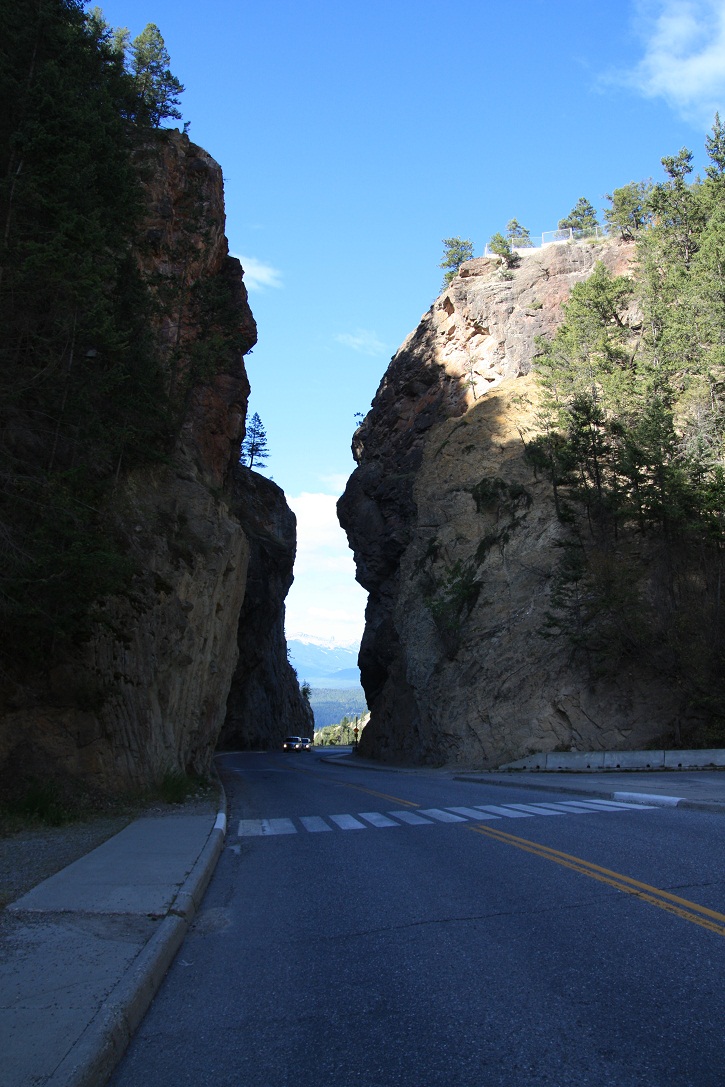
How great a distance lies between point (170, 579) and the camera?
19.7 meters

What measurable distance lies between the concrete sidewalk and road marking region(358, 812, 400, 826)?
4.01 metres

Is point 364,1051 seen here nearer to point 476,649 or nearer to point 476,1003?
point 476,1003

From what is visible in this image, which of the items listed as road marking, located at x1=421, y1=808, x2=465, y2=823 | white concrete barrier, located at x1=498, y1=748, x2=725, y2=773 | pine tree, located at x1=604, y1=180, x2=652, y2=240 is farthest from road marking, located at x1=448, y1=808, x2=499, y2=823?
pine tree, located at x1=604, y1=180, x2=652, y2=240

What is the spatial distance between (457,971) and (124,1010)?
210 centimetres

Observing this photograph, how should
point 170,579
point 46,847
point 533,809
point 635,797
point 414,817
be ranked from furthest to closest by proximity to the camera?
point 170,579
point 635,797
point 533,809
point 414,817
point 46,847

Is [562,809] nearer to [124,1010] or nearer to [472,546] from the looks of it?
[124,1010]

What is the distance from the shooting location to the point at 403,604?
4534 centimetres

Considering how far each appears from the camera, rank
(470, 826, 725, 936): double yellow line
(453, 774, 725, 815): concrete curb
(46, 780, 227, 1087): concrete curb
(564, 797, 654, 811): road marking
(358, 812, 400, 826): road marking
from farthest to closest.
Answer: (564, 797, 654, 811): road marking → (358, 812, 400, 826): road marking → (453, 774, 725, 815): concrete curb → (470, 826, 725, 936): double yellow line → (46, 780, 227, 1087): concrete curb

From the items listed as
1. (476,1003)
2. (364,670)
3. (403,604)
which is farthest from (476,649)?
(476,1003)

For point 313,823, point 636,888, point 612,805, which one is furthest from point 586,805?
point 636,888

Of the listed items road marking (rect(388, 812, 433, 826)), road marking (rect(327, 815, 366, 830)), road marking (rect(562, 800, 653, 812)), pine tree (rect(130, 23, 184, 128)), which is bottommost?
road marking (rect(327, 815, 366, 830))

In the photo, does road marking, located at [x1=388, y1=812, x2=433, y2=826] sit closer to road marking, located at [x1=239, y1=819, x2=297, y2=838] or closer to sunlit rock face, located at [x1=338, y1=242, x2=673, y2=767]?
road marking, located at [x1=239, y1=819, x2=297, y2=838]

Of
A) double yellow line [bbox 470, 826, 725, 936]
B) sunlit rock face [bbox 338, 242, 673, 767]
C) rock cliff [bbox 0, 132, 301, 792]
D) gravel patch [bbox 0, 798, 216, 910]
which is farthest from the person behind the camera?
sunlit rock face [bbox 338, 242, 673, 767]

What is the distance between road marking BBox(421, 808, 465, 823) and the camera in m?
12.1
